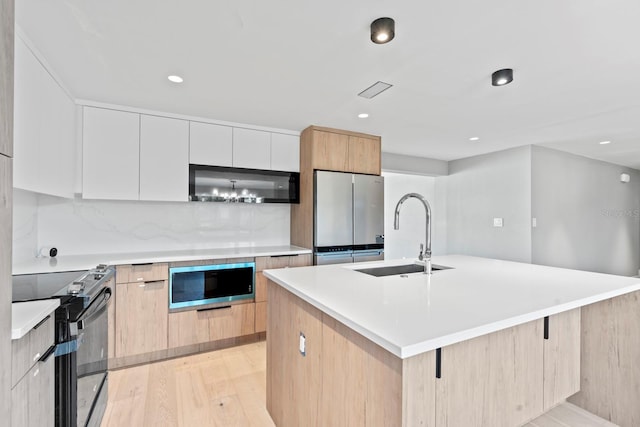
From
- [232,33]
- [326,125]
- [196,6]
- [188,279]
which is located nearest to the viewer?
[196,6]

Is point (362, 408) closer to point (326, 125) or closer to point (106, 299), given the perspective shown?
point (106, 299)

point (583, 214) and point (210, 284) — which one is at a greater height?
point (583, 214)

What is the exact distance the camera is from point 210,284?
279 centimetres

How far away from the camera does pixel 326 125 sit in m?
3.37

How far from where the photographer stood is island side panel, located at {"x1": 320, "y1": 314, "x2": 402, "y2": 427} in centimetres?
94

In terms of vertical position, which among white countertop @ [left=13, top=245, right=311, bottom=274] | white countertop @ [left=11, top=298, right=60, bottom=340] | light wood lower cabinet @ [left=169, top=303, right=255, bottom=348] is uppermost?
white countertop @ [left=11, top=298, right=60, bottom=340]

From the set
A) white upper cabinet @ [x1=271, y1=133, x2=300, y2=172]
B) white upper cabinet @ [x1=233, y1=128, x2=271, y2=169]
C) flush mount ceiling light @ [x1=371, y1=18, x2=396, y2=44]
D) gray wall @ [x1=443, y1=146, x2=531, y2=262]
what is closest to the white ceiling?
flush mount ceiling light @ [x1=371, y1=18, x2=396, y2=44]

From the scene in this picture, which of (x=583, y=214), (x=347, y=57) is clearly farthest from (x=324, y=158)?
(x=583, y=214)

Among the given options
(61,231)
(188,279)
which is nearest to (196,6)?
(188,279)

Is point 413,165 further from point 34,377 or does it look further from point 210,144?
point 34,377

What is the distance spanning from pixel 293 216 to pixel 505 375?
9.58 feet

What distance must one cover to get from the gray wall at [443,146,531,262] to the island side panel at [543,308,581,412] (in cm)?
296

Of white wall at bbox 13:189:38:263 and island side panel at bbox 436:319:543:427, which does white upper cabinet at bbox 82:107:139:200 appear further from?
island side panel at bbox 436:319:543:427

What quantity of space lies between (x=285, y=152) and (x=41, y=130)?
2.17 metres
